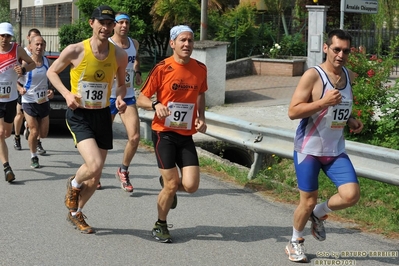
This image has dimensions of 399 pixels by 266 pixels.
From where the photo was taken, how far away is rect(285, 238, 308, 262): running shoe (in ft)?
21.2

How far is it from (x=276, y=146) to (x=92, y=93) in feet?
9.45

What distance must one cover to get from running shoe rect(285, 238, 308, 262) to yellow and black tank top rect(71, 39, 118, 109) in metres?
2.41

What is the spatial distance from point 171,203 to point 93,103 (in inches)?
50.4

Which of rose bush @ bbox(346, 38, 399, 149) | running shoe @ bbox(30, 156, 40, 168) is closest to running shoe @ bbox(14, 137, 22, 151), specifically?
running shoe @ bbox(30, 156, 40, 168)

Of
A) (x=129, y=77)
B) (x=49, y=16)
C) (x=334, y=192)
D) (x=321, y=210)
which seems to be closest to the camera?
(x=321, y=210)

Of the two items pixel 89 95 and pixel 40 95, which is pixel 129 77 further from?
pixel 89 95

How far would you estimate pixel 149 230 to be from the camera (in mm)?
7617

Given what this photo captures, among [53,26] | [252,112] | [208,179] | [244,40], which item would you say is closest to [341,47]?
[208,179]

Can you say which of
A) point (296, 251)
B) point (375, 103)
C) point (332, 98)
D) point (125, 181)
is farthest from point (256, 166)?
point (332, 98)

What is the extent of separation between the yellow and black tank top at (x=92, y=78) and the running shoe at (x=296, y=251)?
2.41 meters

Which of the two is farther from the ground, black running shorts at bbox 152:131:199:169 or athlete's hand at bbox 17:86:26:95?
athlete's hand at bbox 17:86:26:95

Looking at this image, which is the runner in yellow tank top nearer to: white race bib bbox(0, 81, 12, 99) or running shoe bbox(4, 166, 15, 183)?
running shoe bbox(4, 166, 15, 183)

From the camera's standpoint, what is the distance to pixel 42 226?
771 cm

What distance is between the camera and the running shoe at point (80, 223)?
7414mm
